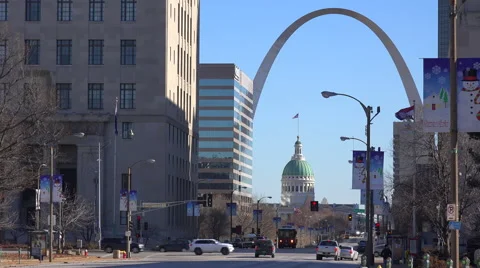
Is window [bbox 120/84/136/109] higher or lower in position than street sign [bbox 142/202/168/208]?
higher

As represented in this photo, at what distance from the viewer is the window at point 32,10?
122m

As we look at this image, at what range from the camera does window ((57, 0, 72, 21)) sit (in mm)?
122500

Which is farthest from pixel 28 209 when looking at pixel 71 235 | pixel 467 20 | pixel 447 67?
pixel 447 67

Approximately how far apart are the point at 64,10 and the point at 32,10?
150 inches

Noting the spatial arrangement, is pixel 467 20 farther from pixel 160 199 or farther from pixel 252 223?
pixel 252 223

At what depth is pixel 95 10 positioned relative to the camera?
122500mm

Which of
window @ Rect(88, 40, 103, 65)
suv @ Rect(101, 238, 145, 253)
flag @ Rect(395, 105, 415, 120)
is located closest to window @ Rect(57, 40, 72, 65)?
window @ Rect(88, 40, 103, 65)

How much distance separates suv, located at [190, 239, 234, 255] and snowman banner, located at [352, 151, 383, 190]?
3317 centimetres

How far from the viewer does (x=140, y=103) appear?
122 metres

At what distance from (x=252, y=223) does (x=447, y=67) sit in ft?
526

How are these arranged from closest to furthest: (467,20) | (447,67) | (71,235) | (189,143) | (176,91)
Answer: (447,67), (467,20), (71,235), (176,91), (189,143)

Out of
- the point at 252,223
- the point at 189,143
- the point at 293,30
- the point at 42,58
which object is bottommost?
the point at 252,223

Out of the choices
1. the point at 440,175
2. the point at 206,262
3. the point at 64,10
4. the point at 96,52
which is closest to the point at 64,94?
the point at 96,52

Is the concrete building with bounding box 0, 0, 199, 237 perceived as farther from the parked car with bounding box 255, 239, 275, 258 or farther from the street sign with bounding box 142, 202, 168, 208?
the parked car with bounding box 255, 239, 275, 258
